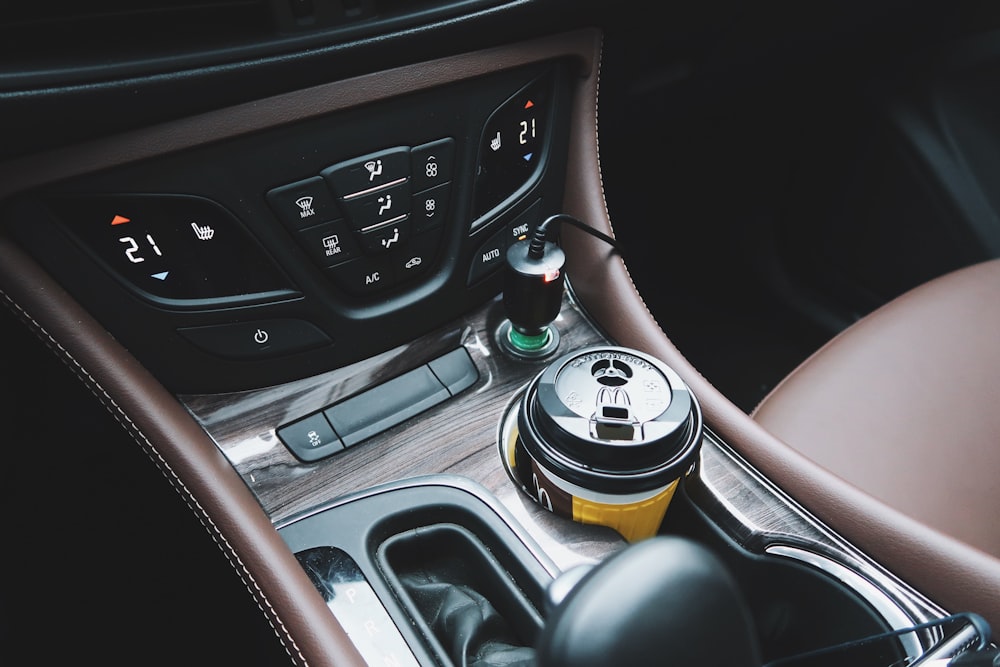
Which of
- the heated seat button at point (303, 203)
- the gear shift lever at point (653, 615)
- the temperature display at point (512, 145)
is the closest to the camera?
the gear shift lever at point (653, 615)

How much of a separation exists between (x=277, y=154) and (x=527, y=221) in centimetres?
31

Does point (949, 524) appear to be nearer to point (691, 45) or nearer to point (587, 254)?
point (587, 254)

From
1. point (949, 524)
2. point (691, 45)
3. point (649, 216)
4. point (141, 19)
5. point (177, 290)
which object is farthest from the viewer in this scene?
point (649, 216)

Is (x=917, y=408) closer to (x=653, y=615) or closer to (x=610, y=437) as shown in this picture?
(x=610, y=437)

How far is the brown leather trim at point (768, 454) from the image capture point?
63cm

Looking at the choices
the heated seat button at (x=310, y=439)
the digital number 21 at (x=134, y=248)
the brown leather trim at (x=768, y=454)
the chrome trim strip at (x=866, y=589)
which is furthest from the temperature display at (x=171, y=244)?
the chrome trim strip at (x=866, y=589)

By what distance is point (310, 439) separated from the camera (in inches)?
29.8

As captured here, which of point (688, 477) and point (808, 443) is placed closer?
point (688, 477)

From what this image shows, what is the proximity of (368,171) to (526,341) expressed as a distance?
261 mm

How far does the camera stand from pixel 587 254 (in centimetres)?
91

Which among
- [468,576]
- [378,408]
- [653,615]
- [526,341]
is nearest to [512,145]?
[526,341]

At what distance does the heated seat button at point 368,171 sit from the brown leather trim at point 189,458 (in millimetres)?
245

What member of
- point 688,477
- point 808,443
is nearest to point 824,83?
point 808,443

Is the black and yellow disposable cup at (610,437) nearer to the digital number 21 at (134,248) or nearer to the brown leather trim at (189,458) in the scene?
the brown leather trim at (189,458)
